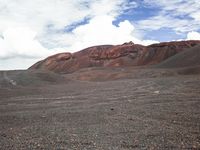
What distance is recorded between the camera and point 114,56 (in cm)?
10075

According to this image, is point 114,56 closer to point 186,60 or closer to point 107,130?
point 186,60

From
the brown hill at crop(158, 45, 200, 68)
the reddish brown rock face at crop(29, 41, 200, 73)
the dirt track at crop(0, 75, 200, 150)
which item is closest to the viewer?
the dirt track at crop(0, 75, 200, 150)

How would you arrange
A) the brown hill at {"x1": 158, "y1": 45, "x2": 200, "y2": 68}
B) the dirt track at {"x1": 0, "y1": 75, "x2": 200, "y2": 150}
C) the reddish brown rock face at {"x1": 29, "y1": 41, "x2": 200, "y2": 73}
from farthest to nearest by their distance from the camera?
the reddish brown rock face at {"x1": 29, "y1": 41, "x2": 200, "y2": 73}, the brown hill at {"x1": 158, "y1": 45, "x2": 200, "y2": 68}, the dirt track at {"x1": 0, "y1": 75, "x2": 200, "y2": 150}

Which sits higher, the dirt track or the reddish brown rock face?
the reddish brown rock face

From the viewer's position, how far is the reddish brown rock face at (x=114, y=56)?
3671 inches

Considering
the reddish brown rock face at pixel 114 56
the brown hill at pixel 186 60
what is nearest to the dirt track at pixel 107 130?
the brown hill at pixel 186 60

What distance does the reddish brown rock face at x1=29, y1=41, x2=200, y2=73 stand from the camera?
9325 centimetres

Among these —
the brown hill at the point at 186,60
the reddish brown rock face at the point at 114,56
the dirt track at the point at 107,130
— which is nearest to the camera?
the dirt track at the point at 107,130

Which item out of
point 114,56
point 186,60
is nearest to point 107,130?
point 186,60

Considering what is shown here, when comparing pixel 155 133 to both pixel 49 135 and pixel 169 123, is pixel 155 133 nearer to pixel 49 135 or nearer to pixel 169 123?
pixel 169 123

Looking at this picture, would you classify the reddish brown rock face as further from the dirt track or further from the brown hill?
the dirt track

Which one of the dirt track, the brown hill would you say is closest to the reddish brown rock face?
the brown hill

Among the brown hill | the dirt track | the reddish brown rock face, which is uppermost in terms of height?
the reddish brown rock face

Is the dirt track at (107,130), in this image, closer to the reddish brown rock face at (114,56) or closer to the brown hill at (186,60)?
the brown hill at (186,60)
